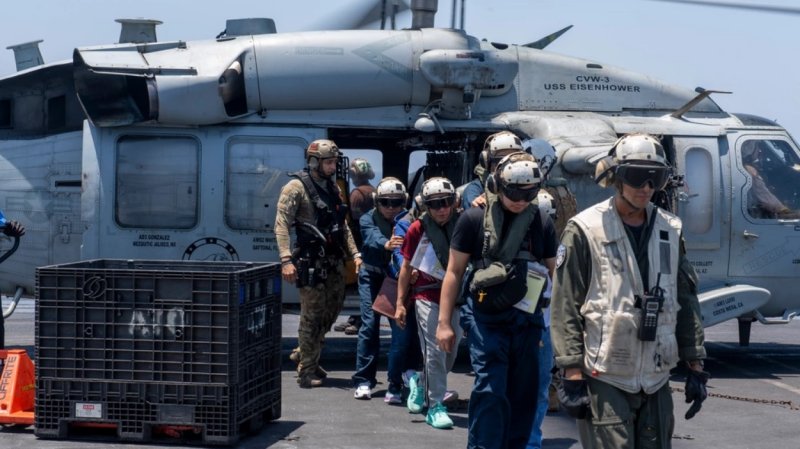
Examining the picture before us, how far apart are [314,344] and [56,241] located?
3104 mm

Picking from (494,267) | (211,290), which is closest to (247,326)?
(211,290)

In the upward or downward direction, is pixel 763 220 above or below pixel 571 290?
below

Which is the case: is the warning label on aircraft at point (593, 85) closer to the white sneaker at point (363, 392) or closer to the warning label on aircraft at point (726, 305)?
the warning label on aircraft at point (726, 305)

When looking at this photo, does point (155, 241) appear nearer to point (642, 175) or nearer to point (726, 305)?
point (726, 305)

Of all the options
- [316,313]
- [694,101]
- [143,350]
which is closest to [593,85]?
[694,101]

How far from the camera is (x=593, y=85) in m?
11.5

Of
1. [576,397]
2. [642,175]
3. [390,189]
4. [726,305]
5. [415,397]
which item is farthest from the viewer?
[726,305]

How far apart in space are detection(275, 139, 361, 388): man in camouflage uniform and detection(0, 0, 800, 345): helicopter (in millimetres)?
1336

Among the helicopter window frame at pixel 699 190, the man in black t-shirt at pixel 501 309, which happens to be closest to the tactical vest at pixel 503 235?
the man in black t-shirt at pixel 501 309

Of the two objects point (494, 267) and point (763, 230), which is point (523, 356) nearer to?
point (494, 267)

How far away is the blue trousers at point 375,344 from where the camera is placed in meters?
8.87

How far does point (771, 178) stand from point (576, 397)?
22.4 feet

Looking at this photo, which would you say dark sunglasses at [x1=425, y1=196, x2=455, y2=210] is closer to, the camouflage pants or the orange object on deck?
the camouflage pants

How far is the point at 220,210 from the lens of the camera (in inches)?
423
